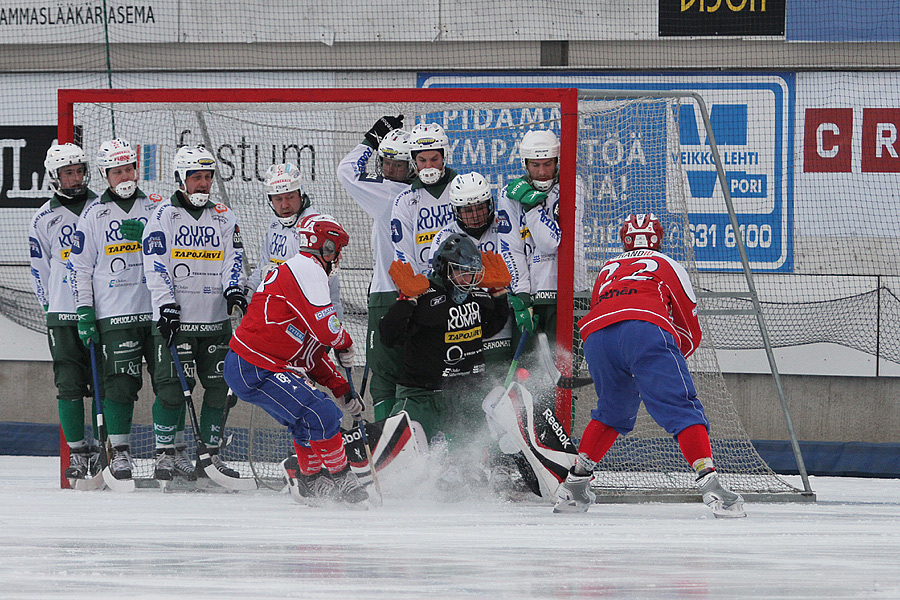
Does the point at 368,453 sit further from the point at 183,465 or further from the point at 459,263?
the point at 183,465

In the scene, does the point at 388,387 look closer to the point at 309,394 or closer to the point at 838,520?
the point at 309,394

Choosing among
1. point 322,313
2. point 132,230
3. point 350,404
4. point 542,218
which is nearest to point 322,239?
point 322,313

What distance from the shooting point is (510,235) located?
513cm

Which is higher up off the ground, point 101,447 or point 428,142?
point 428,142

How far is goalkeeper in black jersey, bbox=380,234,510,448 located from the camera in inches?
188

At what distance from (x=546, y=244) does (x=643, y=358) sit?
A: 1075 millimetres

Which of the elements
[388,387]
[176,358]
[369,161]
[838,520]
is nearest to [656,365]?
[838,520]

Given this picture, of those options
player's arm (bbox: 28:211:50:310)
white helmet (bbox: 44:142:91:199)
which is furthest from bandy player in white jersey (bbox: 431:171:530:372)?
player's arm (bbox: 28:211:50:310)

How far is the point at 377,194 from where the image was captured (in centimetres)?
545

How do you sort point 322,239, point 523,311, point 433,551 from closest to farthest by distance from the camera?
point 433,551
point 322,239
point 523,311

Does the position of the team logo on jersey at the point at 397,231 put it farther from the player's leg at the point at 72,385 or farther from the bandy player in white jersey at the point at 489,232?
the player's leg at the point at 72,385

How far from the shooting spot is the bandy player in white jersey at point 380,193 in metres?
5.38

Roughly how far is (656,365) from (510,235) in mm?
1204

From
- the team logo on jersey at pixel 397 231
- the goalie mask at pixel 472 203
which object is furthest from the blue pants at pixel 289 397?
the goalie mask at pixel 472 203
